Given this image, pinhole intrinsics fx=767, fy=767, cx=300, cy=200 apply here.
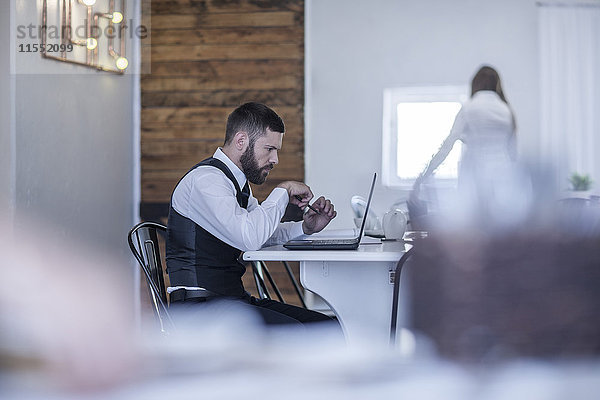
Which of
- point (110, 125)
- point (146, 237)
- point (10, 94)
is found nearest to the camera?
point (146, 237)

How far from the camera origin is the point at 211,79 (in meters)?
5.64

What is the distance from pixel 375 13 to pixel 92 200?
2526 millimetres

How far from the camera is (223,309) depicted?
8.07 ft

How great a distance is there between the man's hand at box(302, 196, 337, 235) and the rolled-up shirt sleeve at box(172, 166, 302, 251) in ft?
0.51

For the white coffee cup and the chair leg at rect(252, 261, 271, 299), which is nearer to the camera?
the white coffee cup

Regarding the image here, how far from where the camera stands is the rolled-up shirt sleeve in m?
2.45

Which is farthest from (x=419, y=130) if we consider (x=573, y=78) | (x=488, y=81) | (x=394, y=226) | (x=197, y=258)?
(x=197, y=258)

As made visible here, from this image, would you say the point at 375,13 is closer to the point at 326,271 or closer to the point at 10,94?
the point at 10,94

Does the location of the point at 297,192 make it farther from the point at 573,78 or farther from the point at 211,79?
the point at 573,78

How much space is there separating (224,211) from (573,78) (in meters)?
4.19

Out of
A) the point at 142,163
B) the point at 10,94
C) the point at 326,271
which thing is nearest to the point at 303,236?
the point at 326,271

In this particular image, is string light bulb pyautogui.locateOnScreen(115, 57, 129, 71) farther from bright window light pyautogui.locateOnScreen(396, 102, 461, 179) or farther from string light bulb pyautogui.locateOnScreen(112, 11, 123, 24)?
bright window light pyautogui.locateOnScreen(396, 102, 461, 179)

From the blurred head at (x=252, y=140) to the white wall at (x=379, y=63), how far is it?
113 inches

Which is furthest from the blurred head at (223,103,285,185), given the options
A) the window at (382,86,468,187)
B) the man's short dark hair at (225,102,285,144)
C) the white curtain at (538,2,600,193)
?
the white curtain at (538,2,600,193)
